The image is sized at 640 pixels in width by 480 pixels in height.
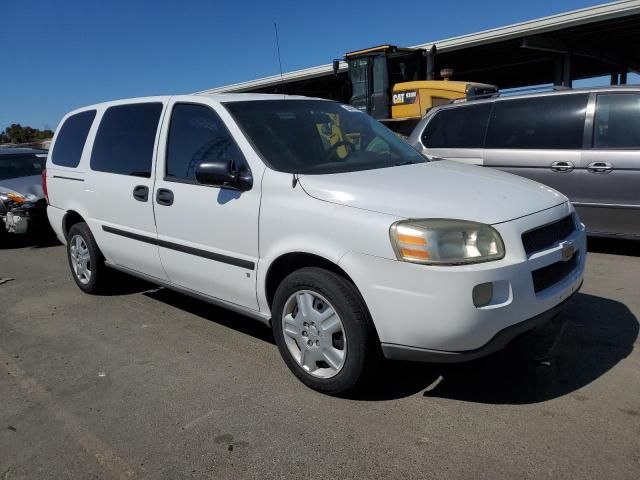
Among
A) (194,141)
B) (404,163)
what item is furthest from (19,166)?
(404,163)

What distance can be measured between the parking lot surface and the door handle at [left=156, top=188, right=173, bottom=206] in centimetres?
103

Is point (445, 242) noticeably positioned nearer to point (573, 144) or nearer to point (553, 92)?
point (573, 144)

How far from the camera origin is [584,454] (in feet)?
8.27

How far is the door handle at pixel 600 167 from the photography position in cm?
553

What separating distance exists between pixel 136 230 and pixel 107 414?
164 centimetres

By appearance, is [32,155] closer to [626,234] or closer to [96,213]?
[96,213]

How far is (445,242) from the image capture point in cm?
270

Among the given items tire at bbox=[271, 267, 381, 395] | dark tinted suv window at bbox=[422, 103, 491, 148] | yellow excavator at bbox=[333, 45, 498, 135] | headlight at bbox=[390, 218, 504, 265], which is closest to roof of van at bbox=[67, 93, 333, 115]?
tire at bbox=[271, 267, 381, 395]

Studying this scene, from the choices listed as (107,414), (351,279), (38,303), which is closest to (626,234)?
(351,279)

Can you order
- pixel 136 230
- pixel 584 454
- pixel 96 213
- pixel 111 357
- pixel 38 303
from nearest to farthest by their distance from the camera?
pixel 584 454
pixel 111 357
pixel 136 230
pixel 96 213
pixel 38 303

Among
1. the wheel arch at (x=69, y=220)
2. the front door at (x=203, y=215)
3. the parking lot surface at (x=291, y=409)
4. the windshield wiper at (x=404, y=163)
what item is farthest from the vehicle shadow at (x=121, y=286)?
the windshield wiper at (x=404, y=163)

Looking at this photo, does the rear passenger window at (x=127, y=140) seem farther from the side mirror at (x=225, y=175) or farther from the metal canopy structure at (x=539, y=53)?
the metal canopy structure at (x=539, y=53)

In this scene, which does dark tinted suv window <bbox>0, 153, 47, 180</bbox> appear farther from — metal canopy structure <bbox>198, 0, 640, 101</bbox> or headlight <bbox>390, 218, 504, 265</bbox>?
headlight <bbox>390, 218, 504, 265</bbox>

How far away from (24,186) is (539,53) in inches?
735
